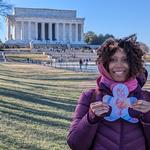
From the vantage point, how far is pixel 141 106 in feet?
13.0

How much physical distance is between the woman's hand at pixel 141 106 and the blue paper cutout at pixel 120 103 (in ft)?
0.21

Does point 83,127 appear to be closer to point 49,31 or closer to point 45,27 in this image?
point 49,31

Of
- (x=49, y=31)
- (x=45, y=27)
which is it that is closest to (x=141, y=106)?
(x=49, y=31)

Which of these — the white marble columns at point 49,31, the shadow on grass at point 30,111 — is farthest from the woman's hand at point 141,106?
the white marble columns at point 49,31

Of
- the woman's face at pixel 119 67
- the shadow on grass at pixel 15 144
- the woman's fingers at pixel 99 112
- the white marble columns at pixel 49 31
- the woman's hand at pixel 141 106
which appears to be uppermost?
the woman's face at pixel 119 67

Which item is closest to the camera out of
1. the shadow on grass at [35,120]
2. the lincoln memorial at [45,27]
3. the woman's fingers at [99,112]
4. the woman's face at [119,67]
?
the woman's fingers at [99,112]

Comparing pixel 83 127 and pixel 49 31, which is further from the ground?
pixel 83 127

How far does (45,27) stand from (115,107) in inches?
6470

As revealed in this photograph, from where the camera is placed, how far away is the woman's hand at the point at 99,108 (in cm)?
394

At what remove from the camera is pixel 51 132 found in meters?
10.3

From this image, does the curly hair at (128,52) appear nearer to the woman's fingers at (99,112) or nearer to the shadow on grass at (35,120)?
the woman's fingers at (99,112)

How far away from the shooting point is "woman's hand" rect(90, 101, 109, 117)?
3943 millimetres

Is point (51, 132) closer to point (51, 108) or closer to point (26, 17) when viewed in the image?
point (51, 108)

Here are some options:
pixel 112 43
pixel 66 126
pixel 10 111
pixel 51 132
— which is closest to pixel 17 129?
pixel 51 132
